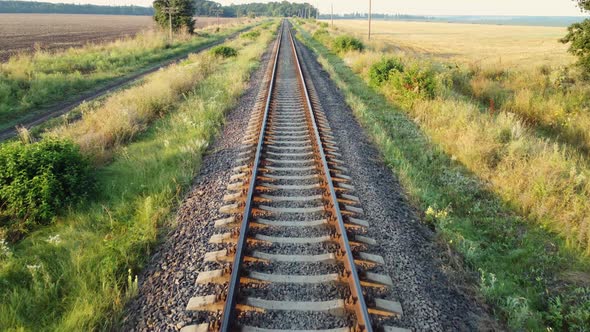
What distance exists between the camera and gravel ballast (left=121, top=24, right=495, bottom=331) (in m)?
3.63

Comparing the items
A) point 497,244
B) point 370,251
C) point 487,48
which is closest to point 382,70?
point 497,244

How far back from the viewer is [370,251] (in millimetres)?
4566

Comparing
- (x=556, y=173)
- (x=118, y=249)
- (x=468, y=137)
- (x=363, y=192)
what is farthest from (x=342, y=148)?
(x=118, y=249)

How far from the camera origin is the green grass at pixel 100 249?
11.9 feet

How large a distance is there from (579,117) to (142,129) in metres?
12.8

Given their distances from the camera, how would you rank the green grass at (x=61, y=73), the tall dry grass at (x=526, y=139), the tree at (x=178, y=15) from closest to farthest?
the tall dry grass at (x=526, y=139)
the green grass at (x=61, y=73)
the tree at (x=178, y=15)

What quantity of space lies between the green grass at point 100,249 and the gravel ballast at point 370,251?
214mm

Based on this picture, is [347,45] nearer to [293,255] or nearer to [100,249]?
[293,255]

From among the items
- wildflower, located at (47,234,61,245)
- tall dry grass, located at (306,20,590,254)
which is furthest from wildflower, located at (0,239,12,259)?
tall dry grass, located at (306,20,590,254)

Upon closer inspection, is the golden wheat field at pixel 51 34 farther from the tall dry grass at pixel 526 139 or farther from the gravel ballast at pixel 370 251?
the tall dry grass at pixel 526 139

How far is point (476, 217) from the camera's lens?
231 inches

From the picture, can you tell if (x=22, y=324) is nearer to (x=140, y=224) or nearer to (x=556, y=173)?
(x=140, y=224)

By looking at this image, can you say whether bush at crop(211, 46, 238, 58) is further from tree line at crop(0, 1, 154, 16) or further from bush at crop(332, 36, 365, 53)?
tree line at crop(0, 1, 154, 16)

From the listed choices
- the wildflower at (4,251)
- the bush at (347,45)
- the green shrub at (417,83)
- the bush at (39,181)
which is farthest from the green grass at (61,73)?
the bush at (347,45)
